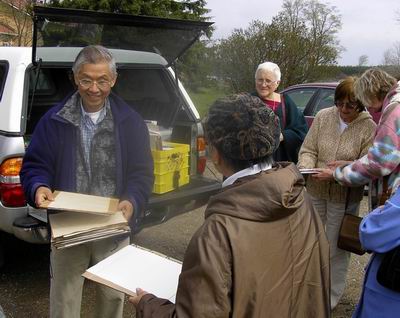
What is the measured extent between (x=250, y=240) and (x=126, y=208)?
111cm

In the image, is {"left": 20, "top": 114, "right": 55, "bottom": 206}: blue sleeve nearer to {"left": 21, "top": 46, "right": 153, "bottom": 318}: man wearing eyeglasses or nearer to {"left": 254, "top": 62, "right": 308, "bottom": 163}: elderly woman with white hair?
{"left": 21, "top": 46, "right": 153, "bottom": 318}: man wearing eyeglasses

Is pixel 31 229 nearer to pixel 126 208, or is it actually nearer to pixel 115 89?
pixel 126 208

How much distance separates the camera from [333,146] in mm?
2941

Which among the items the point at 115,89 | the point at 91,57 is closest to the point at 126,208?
the point at 91,57

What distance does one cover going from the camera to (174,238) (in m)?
4.46

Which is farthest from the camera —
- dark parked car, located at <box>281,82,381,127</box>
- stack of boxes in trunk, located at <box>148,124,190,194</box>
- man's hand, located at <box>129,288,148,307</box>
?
dark parked car, located at <box>281,82,381,127</box>

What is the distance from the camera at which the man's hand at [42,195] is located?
6.61ft

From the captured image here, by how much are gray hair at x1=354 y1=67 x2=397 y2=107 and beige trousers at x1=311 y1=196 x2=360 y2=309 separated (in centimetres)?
78

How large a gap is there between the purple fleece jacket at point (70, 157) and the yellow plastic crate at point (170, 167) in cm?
117

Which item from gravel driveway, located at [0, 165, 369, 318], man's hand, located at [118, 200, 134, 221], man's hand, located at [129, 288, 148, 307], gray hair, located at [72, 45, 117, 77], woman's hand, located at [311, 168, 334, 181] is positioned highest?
gray hair, located at [72, 45, 117, 77]

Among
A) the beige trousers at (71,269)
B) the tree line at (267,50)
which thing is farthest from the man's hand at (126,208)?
the tree line at (267,50)

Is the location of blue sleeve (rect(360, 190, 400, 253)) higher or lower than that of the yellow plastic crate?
higher

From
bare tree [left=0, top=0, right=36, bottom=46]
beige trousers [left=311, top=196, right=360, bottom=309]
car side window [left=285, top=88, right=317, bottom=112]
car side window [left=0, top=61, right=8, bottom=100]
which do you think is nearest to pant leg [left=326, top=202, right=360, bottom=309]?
beige trousers [left=311, top=196, right=360, bottom=309]

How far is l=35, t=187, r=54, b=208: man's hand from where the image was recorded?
2014mm
